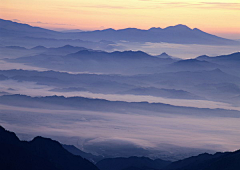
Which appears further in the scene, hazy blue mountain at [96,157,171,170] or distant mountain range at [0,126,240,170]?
hazy blue mountain at [96,157,171,170]

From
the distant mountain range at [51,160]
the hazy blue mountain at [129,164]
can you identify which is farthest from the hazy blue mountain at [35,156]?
the hazy blue mountain at [129,164]

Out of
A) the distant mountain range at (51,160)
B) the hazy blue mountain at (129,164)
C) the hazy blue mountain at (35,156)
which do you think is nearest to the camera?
the hazy blue mountain at (35,156)

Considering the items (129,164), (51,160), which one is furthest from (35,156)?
(129,164)

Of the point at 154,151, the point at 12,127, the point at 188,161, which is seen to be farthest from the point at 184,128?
the point at 188,161

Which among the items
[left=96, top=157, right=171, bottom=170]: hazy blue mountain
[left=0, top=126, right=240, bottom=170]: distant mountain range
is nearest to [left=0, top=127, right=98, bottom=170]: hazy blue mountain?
[left=0, top=126, right=240, bottom=170]: distant mountain range

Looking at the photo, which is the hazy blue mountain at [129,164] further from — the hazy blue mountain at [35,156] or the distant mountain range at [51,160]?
the hazy blue mountain at [35,156]

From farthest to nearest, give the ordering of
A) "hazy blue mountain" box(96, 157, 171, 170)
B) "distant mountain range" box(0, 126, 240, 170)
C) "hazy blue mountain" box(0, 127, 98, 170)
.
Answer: "hazy blue mountain" box(96, 157, 171, 170) → "distant mountain range" box(0, 126, 240, 170) → "hazy blue mountain" box(0, 127, 98, 170)

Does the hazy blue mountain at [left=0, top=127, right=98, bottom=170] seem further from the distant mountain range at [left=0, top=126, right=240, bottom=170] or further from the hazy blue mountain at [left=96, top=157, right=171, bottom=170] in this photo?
the hazy blue mountain at [left=96, top=157, right=171, bottom=170]

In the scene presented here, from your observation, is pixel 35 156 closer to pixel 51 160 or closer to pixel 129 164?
pixel 51 160
